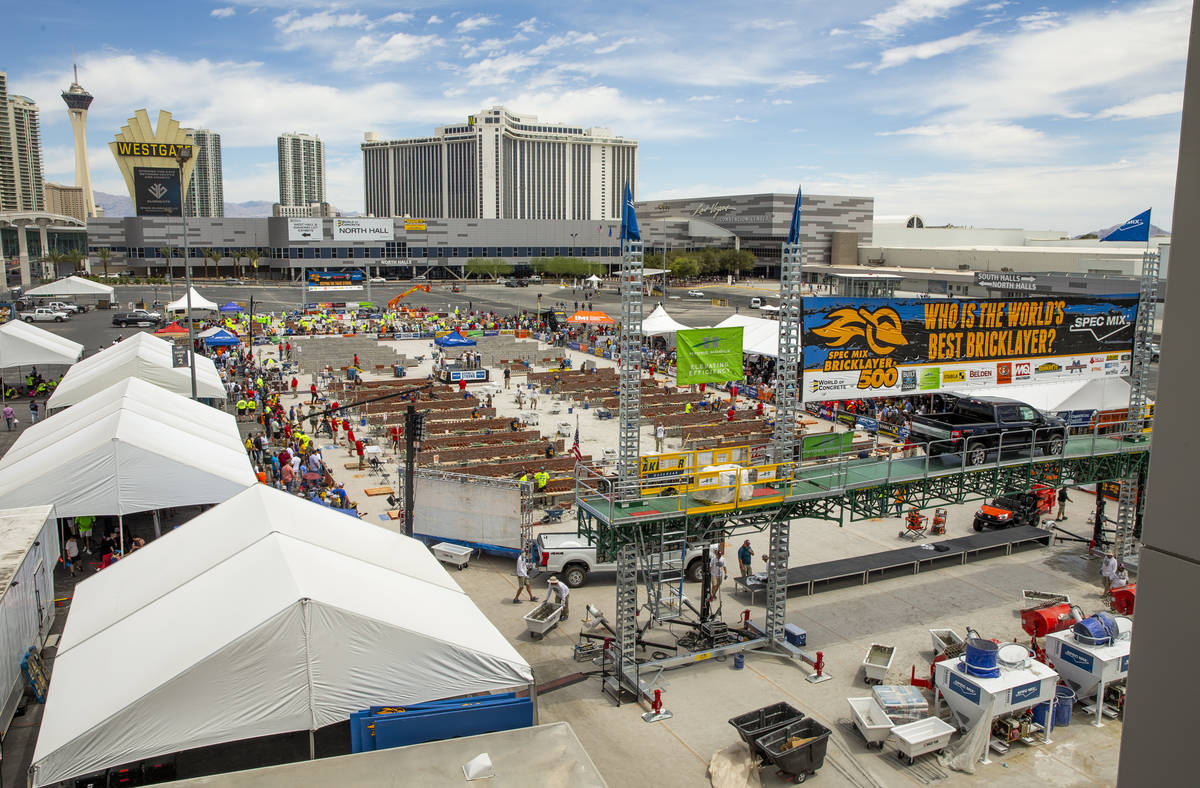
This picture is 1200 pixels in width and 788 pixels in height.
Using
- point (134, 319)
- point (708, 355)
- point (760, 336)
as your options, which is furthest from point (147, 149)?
point (708, 355)

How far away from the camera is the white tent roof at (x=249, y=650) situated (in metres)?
10.4

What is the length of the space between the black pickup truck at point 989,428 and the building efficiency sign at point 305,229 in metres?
112

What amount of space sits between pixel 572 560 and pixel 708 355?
22.9 ft

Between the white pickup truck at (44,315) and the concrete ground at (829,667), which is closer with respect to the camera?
A: the concrete ground at (829,667)

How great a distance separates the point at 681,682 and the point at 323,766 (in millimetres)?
7845

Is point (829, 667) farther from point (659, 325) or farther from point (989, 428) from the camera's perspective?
point (659, 325)

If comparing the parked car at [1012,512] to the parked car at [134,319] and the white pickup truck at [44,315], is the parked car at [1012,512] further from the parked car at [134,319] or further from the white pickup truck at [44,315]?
the white pickup truck at [44,315]

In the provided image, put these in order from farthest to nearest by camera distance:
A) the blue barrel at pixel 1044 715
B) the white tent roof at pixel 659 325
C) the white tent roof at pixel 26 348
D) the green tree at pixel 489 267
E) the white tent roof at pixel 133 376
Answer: the green tree at pixel 489 267, the white tent roof at pixel 659 325, the white tent roof at pixel 26 348, the white tent roof at pixel 133 376, the blue barrel at pixel 1044 715

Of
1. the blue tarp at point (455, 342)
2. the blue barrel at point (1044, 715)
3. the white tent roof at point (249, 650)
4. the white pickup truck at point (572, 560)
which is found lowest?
the blue barrel at point (1044, 715)

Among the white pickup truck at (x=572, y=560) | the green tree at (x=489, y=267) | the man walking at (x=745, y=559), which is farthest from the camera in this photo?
the green tree at (x=489, y=267)

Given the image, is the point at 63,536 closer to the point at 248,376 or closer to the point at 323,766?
the point at 323,766

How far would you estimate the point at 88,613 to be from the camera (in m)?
13.2

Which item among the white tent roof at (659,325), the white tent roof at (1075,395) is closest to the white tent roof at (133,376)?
the white tent roof at (659,325)

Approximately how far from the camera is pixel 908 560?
20.9m
